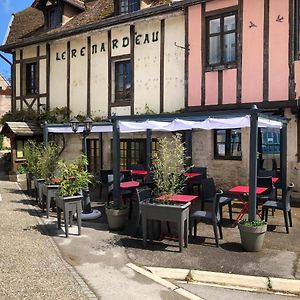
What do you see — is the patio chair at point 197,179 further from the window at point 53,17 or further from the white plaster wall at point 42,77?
the window at point 53,17

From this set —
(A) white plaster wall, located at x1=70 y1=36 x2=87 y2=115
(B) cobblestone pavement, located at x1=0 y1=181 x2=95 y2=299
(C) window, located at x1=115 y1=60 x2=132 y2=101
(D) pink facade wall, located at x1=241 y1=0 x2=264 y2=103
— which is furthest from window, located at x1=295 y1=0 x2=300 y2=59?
(A) white plaster wall, located at x1=70 y1=36 x2=87 y2=115

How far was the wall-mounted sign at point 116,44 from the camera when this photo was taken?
477 inches

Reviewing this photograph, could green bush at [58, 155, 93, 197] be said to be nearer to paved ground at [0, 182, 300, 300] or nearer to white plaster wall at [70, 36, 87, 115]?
paved ground at [0, 182, 300, 300]

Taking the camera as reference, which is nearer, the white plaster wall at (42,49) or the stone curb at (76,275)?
the stone curb at (76,275)

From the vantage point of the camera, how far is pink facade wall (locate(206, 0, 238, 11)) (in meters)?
10.2

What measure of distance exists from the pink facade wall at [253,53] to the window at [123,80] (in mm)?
4426

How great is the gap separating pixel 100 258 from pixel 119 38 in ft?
30.6

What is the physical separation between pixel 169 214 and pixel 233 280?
151cm

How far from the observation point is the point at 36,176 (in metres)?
9.93

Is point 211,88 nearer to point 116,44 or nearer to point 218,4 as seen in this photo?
point 218,4

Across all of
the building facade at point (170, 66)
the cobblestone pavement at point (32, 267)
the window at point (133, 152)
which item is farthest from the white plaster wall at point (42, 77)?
the cobblestone pavement at point (32, 267)

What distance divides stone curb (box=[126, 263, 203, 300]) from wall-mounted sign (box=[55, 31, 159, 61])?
8.75m

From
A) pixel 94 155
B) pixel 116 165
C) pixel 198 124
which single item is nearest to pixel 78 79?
pixel 94 155

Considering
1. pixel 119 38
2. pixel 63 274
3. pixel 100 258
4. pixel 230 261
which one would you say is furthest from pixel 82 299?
pixel 119 38
